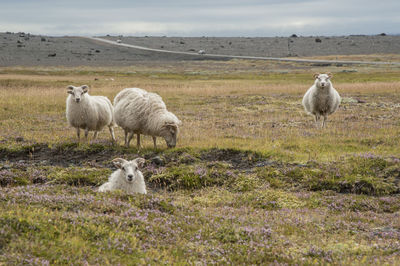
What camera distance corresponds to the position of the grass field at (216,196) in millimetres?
6578

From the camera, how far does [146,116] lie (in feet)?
51.5

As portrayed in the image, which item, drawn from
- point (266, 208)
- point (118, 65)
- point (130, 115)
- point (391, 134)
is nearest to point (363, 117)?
point (391, 134)

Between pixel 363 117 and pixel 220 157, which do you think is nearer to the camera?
pixel 220 157

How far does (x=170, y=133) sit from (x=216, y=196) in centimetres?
473

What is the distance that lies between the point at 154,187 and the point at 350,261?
6.88m

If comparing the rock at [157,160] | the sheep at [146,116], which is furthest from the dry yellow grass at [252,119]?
the rock at [157,160]

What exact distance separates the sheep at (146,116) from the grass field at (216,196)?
2.06 ft

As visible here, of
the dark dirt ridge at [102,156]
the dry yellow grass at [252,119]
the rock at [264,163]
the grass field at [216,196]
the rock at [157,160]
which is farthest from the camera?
the dry yellow grass at [252,119]

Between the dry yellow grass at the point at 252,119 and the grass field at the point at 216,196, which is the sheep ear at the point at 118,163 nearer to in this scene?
the grass field at the point at 216,196

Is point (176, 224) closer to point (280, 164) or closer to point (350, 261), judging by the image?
point (350, 261)

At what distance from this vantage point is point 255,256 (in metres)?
6.79

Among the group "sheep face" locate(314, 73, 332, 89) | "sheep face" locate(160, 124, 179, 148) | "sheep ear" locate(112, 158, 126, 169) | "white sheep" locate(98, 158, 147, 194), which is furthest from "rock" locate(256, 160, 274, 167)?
"sheep face" locate(314, 73, 332, 89)

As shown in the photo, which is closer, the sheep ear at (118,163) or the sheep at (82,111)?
the sheep ear at (118,163)

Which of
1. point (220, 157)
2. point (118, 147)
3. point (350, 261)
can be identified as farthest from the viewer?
point (118, 147)
